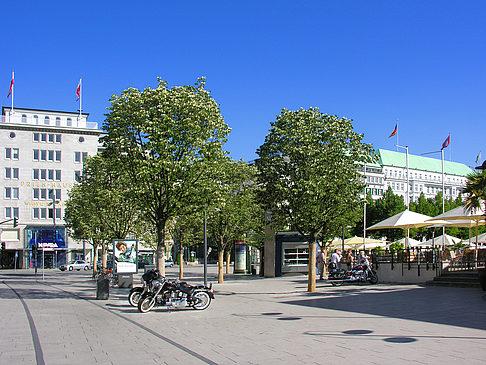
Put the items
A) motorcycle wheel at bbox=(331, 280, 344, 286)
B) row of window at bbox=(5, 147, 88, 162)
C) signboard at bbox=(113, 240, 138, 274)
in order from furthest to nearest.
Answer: row of window at bbox=(5, 147, 88, 162), motorcycle wheel at bbox=(331, 280, 344, 286), signboard at bbox=(113, 240, 138, 274)

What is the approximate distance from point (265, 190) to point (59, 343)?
559 inches

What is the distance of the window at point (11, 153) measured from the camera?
7869 cm

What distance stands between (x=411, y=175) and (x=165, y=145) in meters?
137

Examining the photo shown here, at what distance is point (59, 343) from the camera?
1118 centimetres

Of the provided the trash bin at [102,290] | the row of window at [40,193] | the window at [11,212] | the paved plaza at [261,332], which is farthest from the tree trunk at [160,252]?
the window at [11,212]

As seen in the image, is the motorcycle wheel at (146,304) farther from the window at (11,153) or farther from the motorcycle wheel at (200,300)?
the window at (11,153)

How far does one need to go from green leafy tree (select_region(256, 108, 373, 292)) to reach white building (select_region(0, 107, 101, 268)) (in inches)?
2348

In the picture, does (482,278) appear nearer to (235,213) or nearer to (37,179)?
(235,213)

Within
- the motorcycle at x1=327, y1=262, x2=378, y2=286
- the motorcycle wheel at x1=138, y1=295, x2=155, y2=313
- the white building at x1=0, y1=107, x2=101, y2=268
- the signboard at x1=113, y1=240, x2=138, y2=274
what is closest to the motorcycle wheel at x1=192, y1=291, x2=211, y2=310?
the motorcycle wheel at x1=138, y1=295, x2=155, y2=313

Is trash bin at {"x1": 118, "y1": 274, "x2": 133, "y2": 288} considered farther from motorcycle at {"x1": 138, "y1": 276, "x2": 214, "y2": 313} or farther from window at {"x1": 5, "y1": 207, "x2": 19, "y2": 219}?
window at {"x1": 5, "y1": 207, "x2": 19, "y2": 219}

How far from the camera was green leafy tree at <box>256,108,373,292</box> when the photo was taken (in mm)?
22750

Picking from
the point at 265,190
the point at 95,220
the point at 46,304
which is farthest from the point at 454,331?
the point at 95,220

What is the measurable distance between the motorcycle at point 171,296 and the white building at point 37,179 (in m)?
63.9

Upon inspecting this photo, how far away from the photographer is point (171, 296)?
57.6 feet
